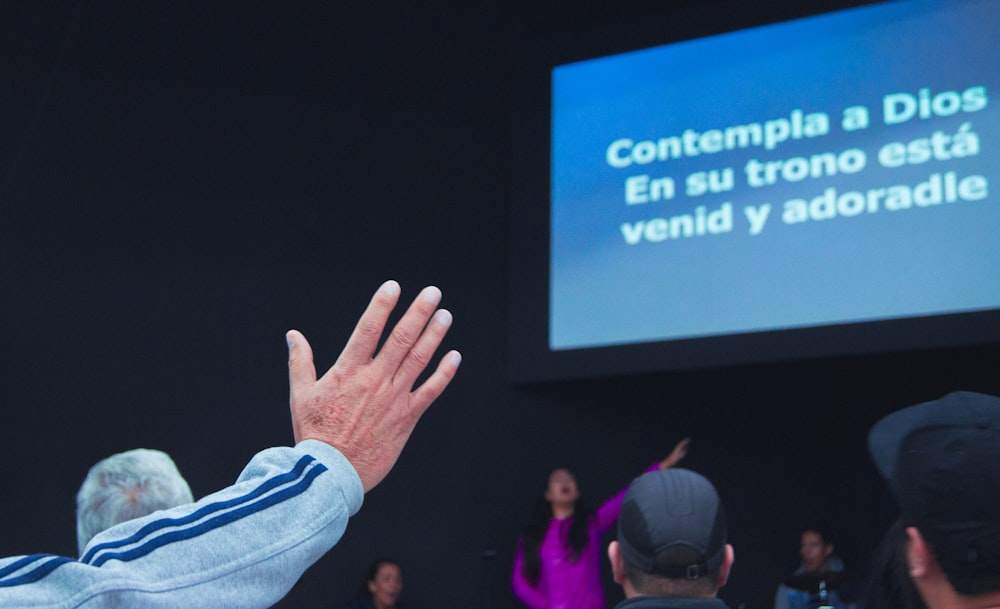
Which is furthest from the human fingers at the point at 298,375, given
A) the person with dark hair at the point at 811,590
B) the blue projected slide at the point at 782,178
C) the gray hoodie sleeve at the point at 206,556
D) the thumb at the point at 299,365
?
the blue projected slide at the point at 782,178

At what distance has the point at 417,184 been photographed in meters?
4.96

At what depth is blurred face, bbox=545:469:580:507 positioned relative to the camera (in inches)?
173

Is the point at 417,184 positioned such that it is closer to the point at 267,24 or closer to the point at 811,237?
the point at 267,24

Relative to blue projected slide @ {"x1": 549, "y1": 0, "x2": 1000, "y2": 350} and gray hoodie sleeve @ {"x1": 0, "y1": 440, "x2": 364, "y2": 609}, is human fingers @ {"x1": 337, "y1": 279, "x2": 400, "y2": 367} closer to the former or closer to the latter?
gray hoodie sleeve @ {"x1": 0, "y1": 440, "x2": 364, "y2": 609}

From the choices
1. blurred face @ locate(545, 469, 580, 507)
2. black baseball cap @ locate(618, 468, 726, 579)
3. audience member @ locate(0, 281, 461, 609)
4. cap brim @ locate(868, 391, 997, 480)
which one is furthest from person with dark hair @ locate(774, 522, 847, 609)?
audience member @ locate(0, 281, 461, 609)

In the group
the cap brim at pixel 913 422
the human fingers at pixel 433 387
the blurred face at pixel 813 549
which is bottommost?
the blurred face at pixel 813 549

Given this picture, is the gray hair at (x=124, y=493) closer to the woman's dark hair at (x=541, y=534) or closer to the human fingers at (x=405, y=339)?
the human fingers at (x=405, y=339)

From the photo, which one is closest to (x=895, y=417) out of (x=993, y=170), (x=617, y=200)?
(x=993, y=170)

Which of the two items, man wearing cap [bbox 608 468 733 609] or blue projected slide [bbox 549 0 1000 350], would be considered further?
blue projected slide [bbox 549 0 1000 350]

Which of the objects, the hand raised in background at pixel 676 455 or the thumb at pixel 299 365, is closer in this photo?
the thumb at pixel 299 365

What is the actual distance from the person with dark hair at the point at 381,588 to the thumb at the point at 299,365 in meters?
3.69

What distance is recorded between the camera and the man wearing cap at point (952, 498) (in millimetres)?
835

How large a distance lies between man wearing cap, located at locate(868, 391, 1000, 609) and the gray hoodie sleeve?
45cm

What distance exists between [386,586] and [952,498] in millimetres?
3799
